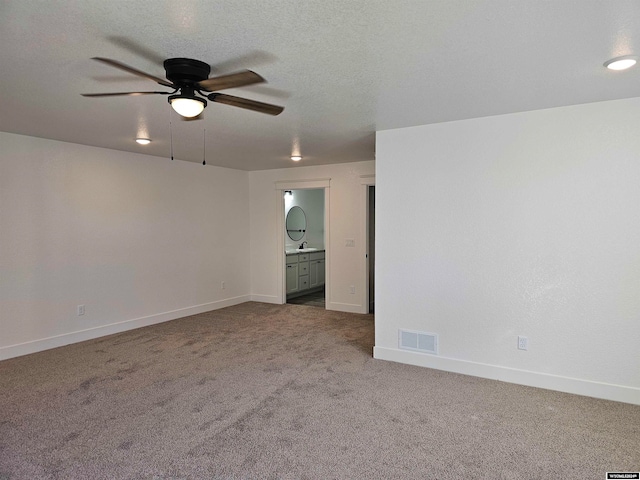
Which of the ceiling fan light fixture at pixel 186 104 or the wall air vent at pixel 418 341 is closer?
the ceiling fan light fixture at pixel 186 104

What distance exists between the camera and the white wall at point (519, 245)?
2902mm

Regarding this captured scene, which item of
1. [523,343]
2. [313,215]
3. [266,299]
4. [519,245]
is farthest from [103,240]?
[523,343]

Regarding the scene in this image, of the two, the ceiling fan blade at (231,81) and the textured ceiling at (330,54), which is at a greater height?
the textured ceiling at (330,54)

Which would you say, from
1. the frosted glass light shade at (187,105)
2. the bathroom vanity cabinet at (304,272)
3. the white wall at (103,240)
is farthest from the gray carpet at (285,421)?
the bathroom vanity cabinet at (304,272)

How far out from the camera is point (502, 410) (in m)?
2.74

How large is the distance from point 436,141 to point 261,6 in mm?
2366

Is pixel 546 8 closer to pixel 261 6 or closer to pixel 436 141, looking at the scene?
pixel 261 6

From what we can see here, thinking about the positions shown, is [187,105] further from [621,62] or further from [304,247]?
[304,247]

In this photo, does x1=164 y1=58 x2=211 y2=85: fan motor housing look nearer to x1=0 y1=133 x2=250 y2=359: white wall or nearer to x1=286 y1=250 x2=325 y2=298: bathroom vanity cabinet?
x1=0 y1=133 x2=250 y2=359: white wall

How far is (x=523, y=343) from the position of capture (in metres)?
3.21

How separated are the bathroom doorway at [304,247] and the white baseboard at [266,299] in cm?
37

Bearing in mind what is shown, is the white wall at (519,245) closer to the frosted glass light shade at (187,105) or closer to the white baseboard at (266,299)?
the frosted glass light shade at (187,105)

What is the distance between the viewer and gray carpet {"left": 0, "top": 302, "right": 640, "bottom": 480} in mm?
2105

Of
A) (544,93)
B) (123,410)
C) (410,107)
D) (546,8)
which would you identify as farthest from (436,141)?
(123,410)
